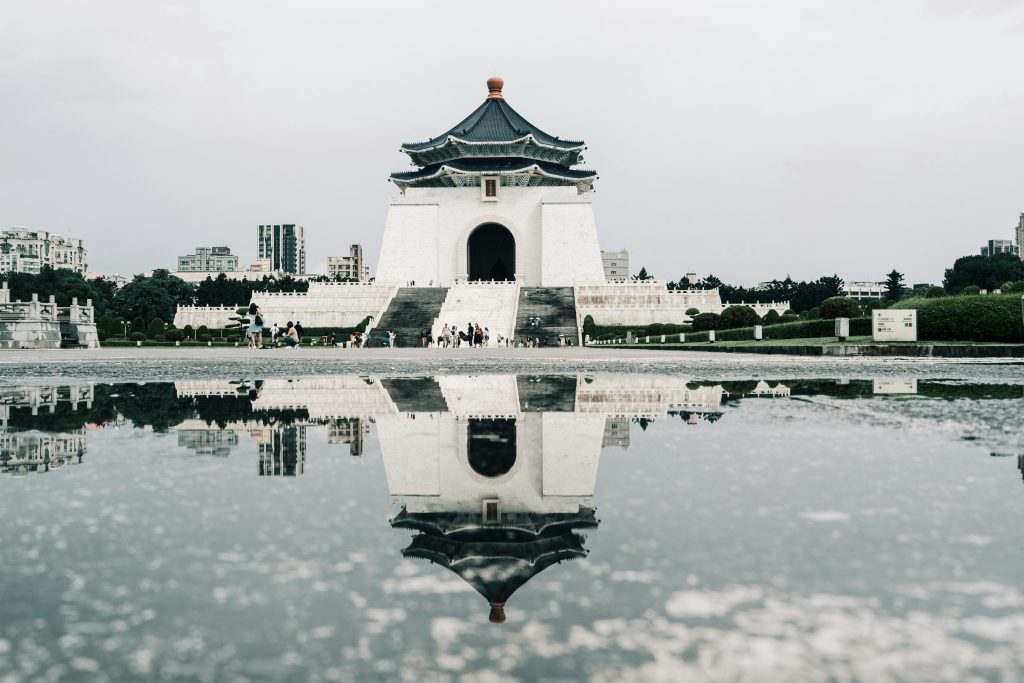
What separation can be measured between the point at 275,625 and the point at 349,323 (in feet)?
135

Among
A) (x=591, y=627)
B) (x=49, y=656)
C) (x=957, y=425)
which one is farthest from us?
(x=957, y=425)

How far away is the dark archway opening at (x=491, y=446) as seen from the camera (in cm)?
318

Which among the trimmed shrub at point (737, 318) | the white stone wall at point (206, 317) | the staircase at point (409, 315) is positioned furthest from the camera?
the white stone wall at point (206, 317)

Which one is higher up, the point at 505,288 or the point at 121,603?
the point at 505,288

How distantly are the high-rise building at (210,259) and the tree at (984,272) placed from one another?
13768 centimetres

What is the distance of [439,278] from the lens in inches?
2016

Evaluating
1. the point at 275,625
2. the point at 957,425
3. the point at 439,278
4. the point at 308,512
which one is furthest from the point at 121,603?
the point at 439,278

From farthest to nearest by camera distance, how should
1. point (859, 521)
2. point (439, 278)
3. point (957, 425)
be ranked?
point (439, 278) → point (957, 425) → point (859, 521)

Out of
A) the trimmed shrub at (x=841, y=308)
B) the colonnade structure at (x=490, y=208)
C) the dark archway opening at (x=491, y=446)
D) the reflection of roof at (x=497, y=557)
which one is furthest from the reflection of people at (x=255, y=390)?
the colonnade structure at (x=490, y=208)

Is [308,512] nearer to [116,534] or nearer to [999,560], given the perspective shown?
[116,534]

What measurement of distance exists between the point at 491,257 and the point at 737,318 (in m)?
28.6

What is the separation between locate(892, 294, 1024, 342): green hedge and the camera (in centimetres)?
1658

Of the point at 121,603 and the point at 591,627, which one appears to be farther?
the point at 121,603

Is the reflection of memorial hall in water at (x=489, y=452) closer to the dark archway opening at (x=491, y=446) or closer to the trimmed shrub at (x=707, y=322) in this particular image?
the dark archway opening at (x=491, y=446)
